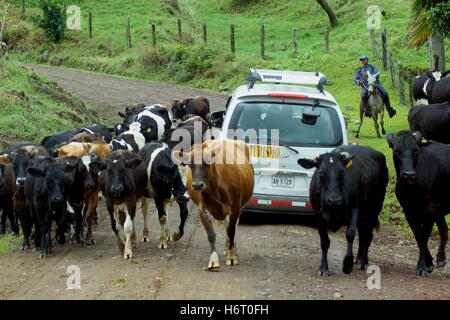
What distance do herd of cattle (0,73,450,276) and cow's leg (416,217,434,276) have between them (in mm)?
13

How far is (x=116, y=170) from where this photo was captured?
39.1ft

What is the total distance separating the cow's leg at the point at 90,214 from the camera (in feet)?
42.2

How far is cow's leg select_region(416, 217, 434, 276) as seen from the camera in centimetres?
1052

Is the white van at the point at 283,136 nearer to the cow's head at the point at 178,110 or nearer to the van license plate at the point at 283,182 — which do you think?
the van license plate at the point at 283,182

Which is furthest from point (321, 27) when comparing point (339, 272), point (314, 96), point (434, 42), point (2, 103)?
point (339, 272)

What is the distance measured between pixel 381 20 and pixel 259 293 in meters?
36.2

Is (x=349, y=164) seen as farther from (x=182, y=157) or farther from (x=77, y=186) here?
(x=77, y=186)

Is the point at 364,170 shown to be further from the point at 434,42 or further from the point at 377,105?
the point at 434,42

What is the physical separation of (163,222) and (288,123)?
2.68m

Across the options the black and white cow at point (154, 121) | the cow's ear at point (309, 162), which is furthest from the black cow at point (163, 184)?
the black and white cow at point (154, 121)

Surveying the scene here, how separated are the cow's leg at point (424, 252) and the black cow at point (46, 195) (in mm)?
5405

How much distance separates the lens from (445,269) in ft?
36.7

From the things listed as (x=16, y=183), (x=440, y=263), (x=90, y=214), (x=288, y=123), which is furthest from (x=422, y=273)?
(x=16, y=183)
